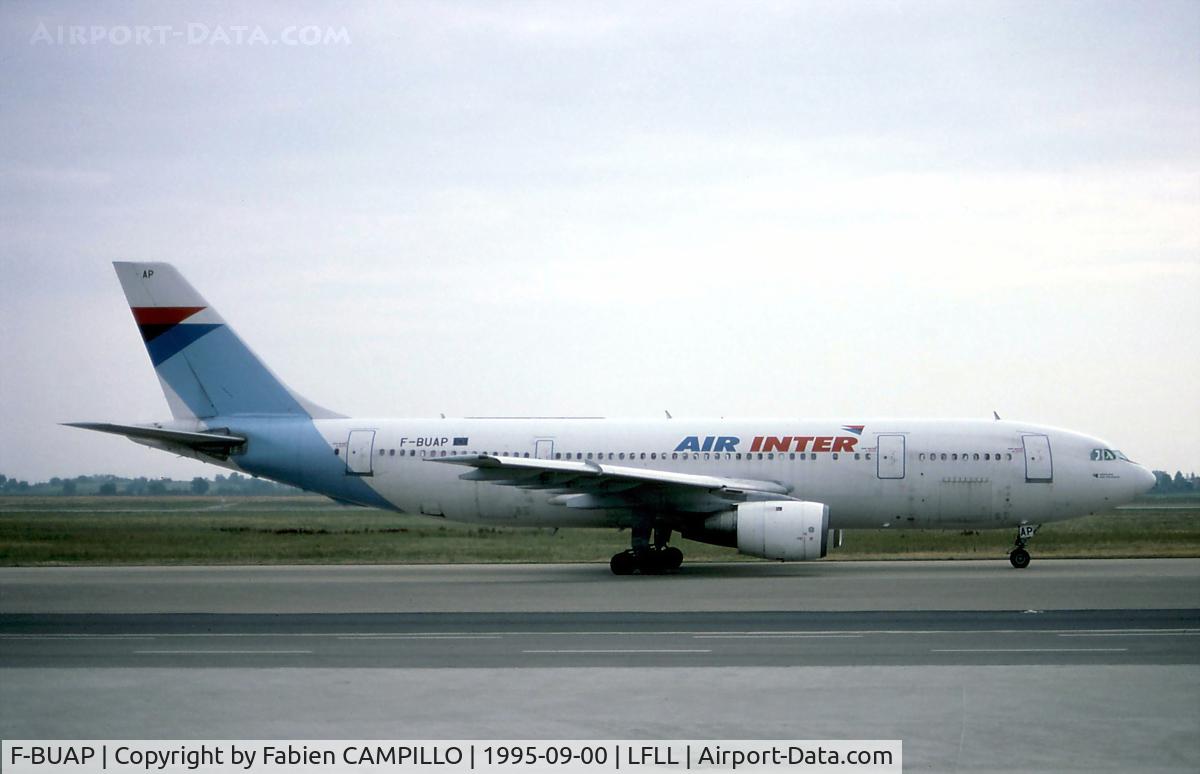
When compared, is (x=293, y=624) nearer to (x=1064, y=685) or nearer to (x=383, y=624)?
(x=383, y=624)

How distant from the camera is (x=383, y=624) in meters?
16.8

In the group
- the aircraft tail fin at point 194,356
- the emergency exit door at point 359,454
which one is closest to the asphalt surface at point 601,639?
the emergency exit door at point 359,454

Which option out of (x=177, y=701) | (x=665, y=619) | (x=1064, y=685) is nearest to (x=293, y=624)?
(x=665, y=619)

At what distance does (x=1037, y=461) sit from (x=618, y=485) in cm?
906

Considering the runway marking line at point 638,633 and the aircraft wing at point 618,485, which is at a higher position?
the aircraft wing at point 618,485

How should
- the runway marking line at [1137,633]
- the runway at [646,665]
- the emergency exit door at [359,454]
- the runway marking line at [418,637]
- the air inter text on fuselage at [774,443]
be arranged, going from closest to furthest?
1. the runway at [646,665]
2. the runway marking line at [1137,633]
3. the runway marking line at [418,637]
4. the air inter text on fuselage at [774,443]
5. the emergency exit door at [359,454]

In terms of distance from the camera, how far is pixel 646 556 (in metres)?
26.2

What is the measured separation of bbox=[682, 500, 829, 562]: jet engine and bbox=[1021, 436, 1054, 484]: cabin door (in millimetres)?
5176

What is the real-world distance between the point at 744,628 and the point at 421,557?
17117 mm

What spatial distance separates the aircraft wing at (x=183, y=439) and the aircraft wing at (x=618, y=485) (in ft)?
19.3

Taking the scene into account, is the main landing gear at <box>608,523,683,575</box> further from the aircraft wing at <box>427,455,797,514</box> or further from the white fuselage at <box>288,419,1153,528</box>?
the white fuselage at <box>288,419,1153,528</box>

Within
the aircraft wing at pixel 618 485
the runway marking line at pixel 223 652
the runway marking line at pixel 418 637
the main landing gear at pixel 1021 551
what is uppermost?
the aircraft wing at pixel 618 485

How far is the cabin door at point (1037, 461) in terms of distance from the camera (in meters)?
27.1

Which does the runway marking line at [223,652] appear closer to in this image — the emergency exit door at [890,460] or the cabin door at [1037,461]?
the emergency exit door at [890,460]
